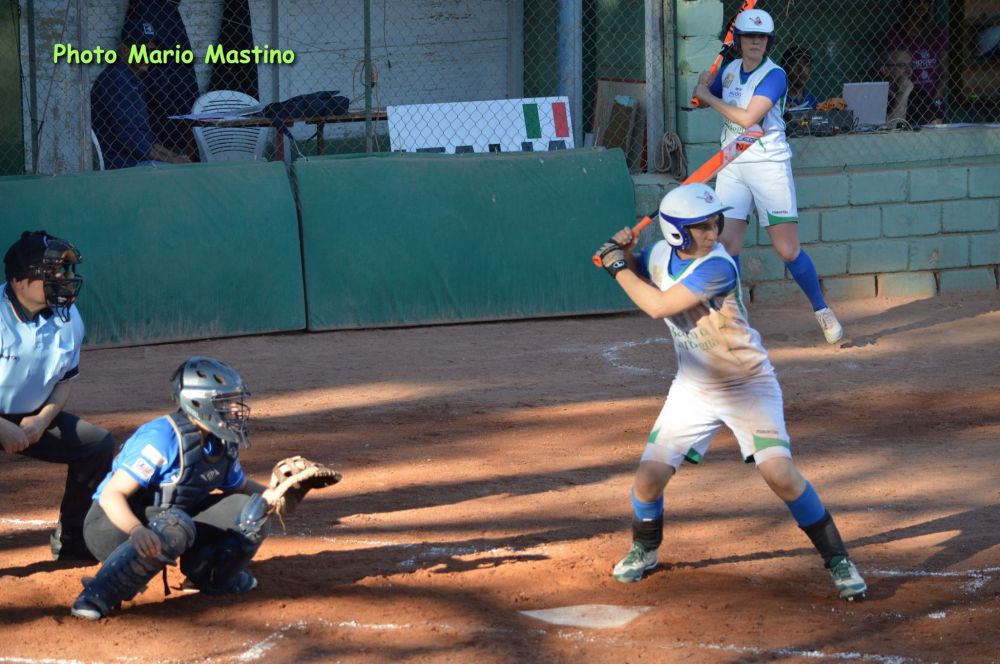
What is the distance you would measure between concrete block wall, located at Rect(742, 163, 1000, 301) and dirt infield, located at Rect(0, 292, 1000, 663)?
35.2 inches

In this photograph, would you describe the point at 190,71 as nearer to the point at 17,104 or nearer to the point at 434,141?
the point at 17,104

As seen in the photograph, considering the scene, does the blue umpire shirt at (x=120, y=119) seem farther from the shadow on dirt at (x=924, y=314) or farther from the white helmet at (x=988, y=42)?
the white helmet at (x=988, y=42)

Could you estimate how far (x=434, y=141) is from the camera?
42.9 feet

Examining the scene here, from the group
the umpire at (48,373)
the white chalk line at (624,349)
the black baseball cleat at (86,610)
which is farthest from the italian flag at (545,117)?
the black baseball cleat at (86,610)

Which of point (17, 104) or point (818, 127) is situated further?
Result: point (17, 104)

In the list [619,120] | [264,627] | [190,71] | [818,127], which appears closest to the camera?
[264,627]

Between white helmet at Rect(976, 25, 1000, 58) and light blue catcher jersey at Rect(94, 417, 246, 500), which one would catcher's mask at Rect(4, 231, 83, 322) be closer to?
light blue catcher jersey at Rect(94, 417, 246, 500)

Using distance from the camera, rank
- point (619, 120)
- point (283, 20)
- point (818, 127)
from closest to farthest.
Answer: point (818, 127) → point (619, 120) → point (283, 20)

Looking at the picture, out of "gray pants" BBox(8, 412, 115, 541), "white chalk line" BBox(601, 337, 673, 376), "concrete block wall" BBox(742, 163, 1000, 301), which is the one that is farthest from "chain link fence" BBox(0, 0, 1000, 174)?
"gray pants" BBox(8, 412, 115, 541)

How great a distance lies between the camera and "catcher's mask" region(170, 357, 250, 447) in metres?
4.89

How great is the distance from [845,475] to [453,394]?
104 inches

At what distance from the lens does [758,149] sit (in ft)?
30.0

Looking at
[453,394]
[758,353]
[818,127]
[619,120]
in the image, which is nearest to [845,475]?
[758,353]

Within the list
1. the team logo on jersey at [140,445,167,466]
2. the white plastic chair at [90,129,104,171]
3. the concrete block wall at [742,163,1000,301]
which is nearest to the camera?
the team logo on jersey at [140,445,167,466]
